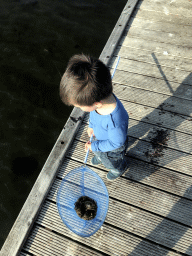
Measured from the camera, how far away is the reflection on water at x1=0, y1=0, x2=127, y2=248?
299cm

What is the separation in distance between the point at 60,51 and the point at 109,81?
3.75 meters

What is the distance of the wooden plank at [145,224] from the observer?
172 cm

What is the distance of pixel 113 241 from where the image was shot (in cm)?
173

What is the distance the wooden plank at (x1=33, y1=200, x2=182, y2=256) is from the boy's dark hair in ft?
4.18

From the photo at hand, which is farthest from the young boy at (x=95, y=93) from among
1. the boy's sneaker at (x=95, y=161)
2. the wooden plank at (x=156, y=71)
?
the wooden plank at (x=156, y=71)

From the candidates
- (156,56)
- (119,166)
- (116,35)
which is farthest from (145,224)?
(116,35)

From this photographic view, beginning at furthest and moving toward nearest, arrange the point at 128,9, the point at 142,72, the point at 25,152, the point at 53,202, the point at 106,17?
the point at 106,17 < the point at 128,9 < the point at 25,152 < the point at 142,72 < the point at 53,202

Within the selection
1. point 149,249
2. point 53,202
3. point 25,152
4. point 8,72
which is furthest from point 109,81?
point 8,72

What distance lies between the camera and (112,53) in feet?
9.85

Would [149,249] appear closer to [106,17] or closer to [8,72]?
[8,72]

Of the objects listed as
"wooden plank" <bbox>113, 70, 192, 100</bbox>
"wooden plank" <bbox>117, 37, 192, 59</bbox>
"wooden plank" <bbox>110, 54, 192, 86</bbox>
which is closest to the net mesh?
"wooden plank" <bbox>113, 70, 192, 100</bbox>

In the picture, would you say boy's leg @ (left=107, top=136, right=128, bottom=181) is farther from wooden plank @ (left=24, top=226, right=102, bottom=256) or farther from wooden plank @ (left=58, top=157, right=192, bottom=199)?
wooden plank @ (left=24, top=226, right=102, bottom=256)

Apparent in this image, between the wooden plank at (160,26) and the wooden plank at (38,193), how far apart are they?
7.33 feet

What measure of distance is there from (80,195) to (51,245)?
0.51 meters
